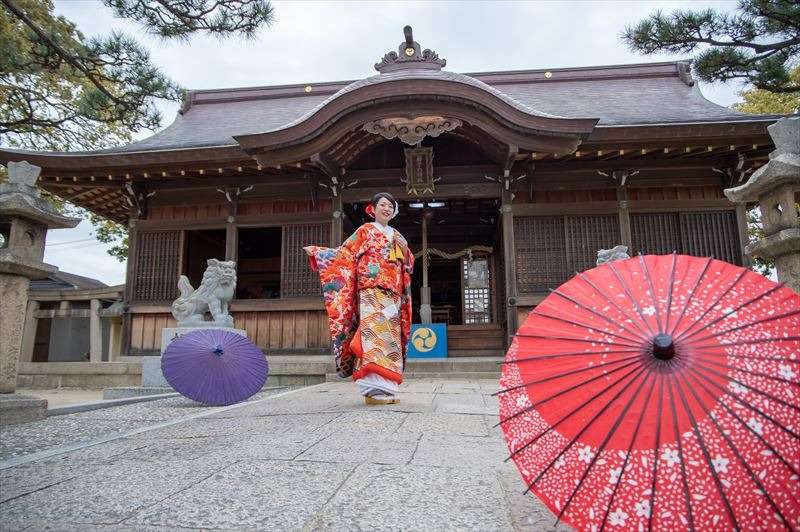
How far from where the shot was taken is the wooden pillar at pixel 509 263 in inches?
327

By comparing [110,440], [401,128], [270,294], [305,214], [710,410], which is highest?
[401,128]

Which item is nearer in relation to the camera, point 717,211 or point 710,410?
point 710,410

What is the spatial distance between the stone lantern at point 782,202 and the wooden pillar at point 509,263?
5426 mm

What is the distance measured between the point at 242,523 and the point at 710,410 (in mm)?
→ 1501

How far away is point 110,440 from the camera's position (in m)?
3.10

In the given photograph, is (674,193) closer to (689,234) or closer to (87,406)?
(689,234)

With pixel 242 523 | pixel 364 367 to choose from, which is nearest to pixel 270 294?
pixel 364 367

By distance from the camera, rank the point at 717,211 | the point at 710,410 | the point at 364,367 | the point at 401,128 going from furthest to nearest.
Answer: the point at 717,211, the point at 401,128, the point at 364,367, the point at 710,410

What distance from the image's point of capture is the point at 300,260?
8938 mm

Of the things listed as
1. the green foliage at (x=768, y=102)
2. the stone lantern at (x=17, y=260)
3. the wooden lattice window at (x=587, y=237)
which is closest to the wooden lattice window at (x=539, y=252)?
the wooden lattice window at (x=587, y=237)

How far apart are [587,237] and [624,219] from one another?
68cm

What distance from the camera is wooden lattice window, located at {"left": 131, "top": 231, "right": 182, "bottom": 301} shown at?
9234 mm

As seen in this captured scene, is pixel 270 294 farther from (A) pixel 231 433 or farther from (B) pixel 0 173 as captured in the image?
(A) pixel 231 433

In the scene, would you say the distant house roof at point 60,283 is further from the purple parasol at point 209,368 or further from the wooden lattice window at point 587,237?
the wooden lattice window at point 587,237
